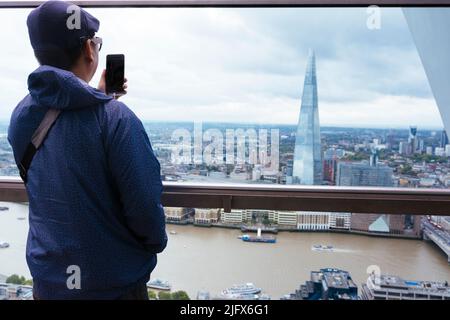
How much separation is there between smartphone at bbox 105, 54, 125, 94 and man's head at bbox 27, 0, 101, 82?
198 mm

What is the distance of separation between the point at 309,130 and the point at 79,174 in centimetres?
105

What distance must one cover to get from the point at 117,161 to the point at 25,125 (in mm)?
307

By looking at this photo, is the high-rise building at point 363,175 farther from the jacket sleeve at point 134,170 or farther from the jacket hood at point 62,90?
the jacket hood at point 62,90

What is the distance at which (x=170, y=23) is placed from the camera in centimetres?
172

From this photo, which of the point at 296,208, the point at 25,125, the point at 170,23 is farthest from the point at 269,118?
the point at 25,125

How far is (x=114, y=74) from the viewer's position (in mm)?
1282

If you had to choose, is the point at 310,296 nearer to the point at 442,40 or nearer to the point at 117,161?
the point at 117,161

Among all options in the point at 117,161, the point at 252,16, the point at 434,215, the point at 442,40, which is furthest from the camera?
the point at 442,40

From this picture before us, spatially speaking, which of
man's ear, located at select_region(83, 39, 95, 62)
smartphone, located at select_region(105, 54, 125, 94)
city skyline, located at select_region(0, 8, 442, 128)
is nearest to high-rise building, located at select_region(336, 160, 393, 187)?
city skyline, located at select_region(0, 8, 442, 128)

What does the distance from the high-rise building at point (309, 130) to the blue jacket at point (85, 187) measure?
33.2 inches

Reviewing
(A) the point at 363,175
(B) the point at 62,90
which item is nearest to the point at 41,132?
(B) the point at 62,90

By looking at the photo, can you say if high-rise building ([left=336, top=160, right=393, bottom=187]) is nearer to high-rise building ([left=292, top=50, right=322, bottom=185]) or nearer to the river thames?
high-rise building ([left=292, top=50, right=322, bottom=185])

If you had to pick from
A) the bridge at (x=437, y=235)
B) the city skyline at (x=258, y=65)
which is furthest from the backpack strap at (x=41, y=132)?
the bridge at (x=437, y=235)

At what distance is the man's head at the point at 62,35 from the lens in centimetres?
100
